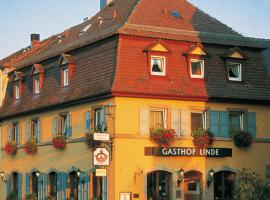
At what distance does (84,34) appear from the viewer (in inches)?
1807

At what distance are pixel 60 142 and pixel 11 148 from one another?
8.41 meters

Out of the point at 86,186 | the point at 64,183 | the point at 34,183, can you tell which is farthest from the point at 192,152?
the point at 34,183

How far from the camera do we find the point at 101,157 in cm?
3519

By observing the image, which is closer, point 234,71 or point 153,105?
point 153,105

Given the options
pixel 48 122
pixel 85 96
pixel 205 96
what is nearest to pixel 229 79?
pixel 205 96

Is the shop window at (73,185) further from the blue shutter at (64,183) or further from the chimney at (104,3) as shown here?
the chimney at (104,3)

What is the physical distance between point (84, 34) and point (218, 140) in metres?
11.6

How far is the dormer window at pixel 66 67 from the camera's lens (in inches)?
1676

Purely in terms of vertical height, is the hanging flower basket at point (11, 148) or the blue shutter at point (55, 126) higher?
the blue shutter at point (55, 126)

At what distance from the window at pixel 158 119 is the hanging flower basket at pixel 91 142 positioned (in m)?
3.02

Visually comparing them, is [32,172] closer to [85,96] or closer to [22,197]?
[22,197]

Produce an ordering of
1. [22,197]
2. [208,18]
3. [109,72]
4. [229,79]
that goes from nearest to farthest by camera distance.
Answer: [109,72] < [229,79] < [208,18] < [22,197]

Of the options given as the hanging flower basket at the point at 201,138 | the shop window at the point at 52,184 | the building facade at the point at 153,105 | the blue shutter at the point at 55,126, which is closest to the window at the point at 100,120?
the building facade at the point at 153,105

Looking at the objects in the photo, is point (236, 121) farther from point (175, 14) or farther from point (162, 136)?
point (175, 14)
